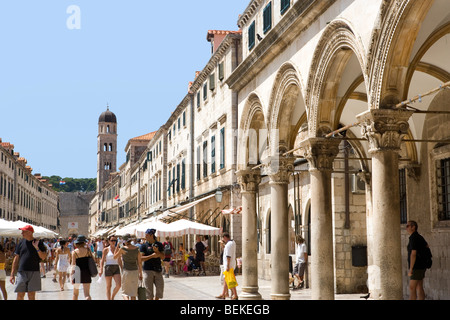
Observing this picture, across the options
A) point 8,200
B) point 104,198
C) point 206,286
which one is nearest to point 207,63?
point 206,286

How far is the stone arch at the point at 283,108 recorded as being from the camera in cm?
1504

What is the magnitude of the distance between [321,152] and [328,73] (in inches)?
64.8

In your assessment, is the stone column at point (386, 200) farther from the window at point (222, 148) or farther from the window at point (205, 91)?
the window at point (205, 91)

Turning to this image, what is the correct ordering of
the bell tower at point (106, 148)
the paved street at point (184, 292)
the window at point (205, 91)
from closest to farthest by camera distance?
the paved street at point (184, 292), the window at point (205, 91), the bell tower at point (106, 148)

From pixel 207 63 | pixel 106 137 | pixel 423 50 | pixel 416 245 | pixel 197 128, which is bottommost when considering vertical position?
pixel 416 245

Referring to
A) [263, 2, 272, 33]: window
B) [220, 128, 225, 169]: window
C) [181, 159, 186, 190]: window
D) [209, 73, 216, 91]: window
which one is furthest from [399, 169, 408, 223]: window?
[181, 159, 186, 190]: window

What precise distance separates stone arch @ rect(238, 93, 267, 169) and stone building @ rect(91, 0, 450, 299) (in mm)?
32

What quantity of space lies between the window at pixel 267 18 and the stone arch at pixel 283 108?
127 inches

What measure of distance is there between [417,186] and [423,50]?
5.20 m

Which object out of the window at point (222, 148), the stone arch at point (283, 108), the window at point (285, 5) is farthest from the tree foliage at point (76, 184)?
the stone arch at point (283, 108)

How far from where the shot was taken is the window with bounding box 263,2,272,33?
59.1 feet

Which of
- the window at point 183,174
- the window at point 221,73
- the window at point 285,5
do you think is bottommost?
the window at point 183,174
